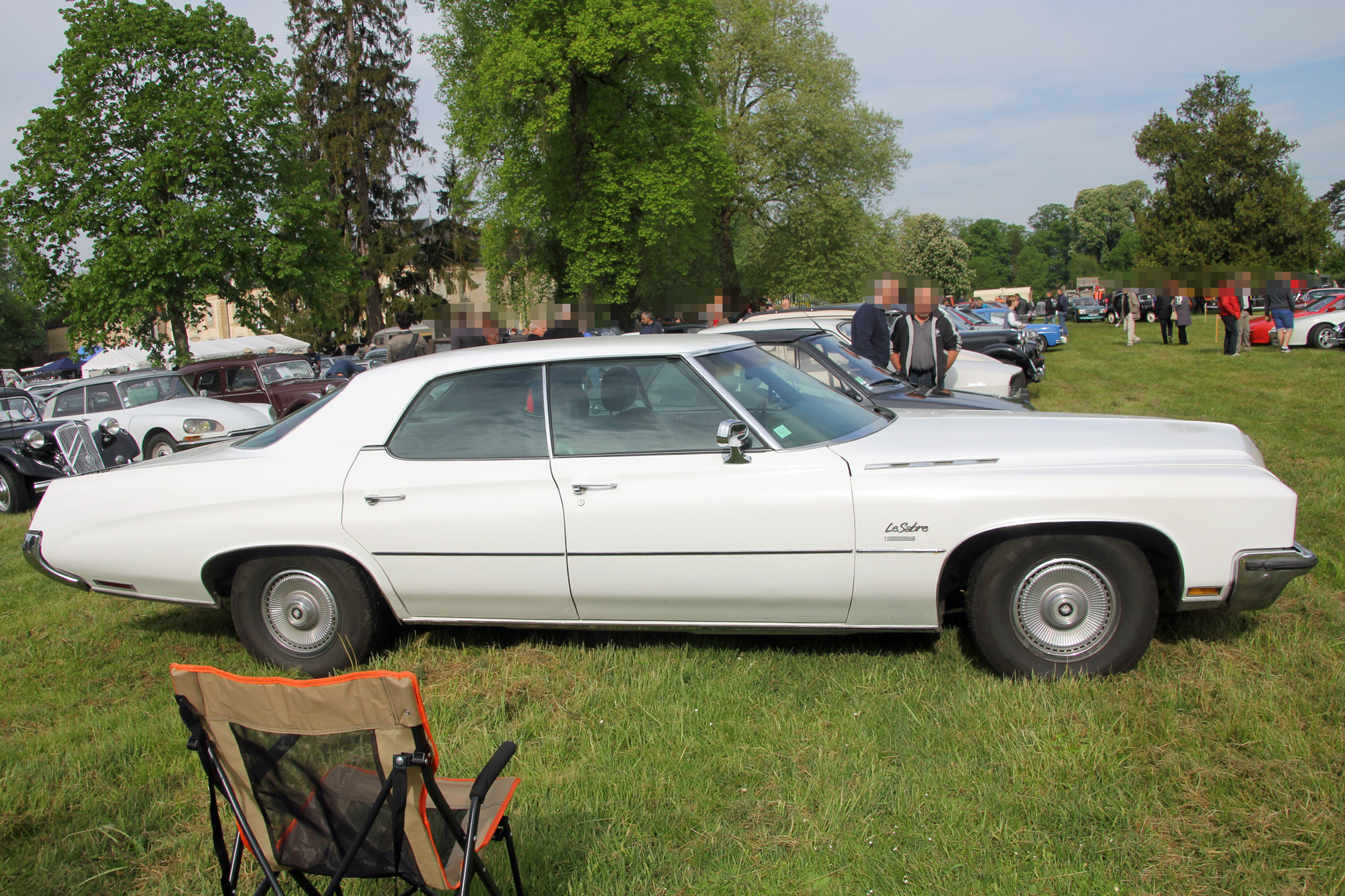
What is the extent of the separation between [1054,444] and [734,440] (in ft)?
4.65

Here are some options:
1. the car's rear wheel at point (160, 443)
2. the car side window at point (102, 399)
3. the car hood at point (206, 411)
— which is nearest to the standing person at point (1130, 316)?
the car hood at point (206, 411)

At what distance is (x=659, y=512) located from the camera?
3.86 m

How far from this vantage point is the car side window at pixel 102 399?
1251cm

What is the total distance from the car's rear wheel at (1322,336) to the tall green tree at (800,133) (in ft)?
59.0

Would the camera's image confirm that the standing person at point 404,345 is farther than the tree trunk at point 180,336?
No

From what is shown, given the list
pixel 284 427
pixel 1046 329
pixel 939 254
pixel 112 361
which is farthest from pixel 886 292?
pixel 939 254

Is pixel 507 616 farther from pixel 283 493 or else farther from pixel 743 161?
pixel 743 161

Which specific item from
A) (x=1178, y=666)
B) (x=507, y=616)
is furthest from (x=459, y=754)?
(x=1178, y=666)

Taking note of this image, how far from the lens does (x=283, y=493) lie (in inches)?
167

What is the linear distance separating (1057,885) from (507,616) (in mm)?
2550

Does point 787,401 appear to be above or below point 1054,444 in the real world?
above

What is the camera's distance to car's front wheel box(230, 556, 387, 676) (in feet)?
Result: 14.0

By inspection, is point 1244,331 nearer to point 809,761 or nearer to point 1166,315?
point 1166,315

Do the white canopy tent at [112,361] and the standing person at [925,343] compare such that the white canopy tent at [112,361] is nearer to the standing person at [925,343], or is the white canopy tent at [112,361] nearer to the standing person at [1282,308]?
the standing person at [925,343]
